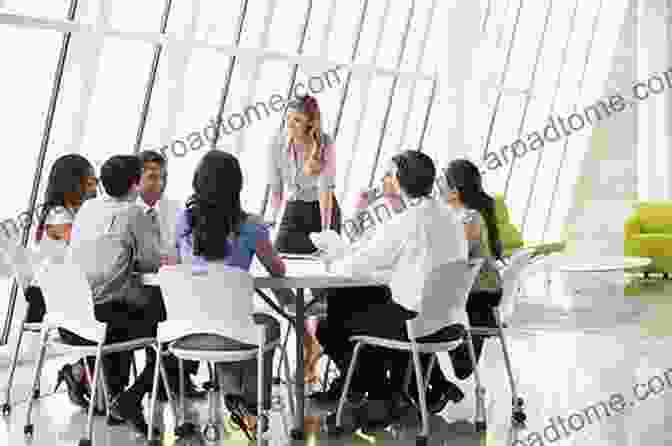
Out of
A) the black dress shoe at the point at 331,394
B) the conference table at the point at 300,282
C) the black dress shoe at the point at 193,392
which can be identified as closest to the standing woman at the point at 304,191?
the black dress shoe at the point at 331,394

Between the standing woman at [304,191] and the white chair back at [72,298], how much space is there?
1.63 meters

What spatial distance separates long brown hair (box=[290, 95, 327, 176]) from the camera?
5.77m

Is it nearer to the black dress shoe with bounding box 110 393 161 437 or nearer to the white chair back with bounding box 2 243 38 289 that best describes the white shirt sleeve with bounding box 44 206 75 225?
the white chair back with bounding box 2 243 38 289

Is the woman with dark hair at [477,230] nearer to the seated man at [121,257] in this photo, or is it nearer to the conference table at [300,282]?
the conference table at [300,282]

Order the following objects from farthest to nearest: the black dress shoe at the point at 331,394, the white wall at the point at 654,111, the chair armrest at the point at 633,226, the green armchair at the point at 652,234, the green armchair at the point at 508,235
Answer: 1. the white wall at the point at 654,111
2. the chair armrest at the point at 633,226
3. the green armchair at the point at 652,234
4. the green armchair at the point at 508,235
5. the black dress shoe at the point at 331,394

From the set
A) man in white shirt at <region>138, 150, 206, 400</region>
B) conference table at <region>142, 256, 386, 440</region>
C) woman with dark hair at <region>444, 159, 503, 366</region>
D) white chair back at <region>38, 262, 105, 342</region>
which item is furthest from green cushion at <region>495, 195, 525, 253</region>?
white chair back at <region>38, 262, 105, 342</region>

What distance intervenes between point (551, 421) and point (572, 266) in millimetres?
6856

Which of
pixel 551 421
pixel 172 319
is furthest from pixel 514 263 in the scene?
pixel 172 319

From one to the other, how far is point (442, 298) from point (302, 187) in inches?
64.6

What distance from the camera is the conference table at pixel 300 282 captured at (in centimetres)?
441

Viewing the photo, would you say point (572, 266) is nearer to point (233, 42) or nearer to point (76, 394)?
point (233, 42)

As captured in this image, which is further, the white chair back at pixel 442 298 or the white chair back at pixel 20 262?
the white chair back at pixel 20 262

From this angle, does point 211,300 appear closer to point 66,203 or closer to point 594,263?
point 66,203

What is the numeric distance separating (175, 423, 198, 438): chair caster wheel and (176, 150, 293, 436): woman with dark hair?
0.46 m
